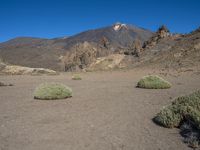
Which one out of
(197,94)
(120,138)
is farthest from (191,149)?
(197,94)

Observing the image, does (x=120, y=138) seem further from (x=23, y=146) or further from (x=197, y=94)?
(x=197, y=94)

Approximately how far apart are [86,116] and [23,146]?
352 centimetres

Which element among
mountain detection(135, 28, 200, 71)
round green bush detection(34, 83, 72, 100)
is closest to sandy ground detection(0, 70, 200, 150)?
round green bush detection(34, 83, 72, 100)

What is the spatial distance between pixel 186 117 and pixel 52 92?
8282 millimetres

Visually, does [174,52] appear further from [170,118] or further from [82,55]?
[170,118]

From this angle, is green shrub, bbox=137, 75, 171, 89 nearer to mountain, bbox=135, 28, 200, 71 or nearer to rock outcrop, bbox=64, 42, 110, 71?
mountain, bbox=135, 28, 200, 71

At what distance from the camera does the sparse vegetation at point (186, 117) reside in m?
7.06

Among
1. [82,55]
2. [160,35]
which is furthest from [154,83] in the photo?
[82,55]

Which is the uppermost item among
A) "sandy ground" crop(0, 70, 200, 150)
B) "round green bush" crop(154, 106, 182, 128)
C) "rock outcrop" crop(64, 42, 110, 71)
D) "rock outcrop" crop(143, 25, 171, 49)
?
"rock outcrop" crop(143, 25, 171, 49)

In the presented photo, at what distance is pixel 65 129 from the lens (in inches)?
332

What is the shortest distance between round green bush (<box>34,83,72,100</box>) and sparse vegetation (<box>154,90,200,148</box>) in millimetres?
6919

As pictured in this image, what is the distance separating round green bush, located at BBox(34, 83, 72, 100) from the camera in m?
14.7

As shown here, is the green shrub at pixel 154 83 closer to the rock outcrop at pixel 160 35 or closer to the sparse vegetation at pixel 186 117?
the sparse vegetation at pixel 186 117

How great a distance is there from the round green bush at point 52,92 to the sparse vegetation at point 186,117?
6919 mm
